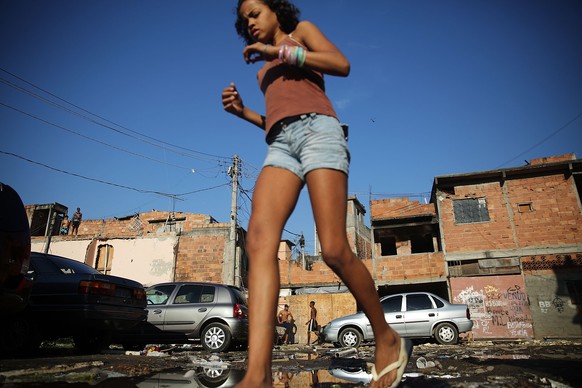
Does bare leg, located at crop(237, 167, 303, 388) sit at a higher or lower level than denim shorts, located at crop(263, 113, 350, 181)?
lower

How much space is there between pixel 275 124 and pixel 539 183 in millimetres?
23003

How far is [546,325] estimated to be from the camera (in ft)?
57.6

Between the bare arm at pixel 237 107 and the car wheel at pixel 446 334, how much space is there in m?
11.4

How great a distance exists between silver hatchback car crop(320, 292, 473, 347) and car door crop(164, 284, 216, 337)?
194 inches

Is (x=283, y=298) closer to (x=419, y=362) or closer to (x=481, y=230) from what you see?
(x=481, y=230)

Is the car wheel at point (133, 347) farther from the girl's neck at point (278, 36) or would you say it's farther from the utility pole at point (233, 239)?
the utility pole at point (233, 239)

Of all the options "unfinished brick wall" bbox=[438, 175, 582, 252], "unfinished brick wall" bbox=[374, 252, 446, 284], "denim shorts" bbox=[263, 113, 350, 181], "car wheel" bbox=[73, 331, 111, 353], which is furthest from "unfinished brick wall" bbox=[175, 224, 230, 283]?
"denim shorts" bbox=[263, 113, 350, 181]

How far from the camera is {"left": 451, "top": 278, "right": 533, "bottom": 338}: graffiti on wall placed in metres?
Answer: 17.9

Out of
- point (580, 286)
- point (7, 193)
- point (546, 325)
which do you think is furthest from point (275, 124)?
point (580, 286)

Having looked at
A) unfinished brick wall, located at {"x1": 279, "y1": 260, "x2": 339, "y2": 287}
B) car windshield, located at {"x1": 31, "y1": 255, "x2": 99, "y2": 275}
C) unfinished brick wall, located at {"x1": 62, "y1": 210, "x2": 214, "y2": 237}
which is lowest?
car windshield, located at {"x1": 31, "y1": 255, "x2": 99, "y2": 275}

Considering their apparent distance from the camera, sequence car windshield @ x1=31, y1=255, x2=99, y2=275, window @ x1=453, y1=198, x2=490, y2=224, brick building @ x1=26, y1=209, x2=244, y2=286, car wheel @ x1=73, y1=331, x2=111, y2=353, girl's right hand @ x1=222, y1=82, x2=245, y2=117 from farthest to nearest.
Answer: brick building @ x1=26, y1=209, x2=244, y2=286 < window @ x1=453, y1=198, x2=490, y2=224 < car wheel @ x1=73, y1=331, x2=111, y2=353 < car windshield @ x1=31, y1=255, x2=99, y2=275 < girl's right hand @ x1=222, y1=82, x2=245, y2=117

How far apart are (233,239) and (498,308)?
44.9 feet

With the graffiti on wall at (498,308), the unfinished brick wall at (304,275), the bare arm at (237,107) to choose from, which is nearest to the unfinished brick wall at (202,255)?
the unfinished brick wall at (304,275)

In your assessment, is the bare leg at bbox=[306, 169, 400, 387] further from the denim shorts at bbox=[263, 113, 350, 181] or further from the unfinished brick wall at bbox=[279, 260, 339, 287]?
the unfinished brick wall at bbox=[279, 260, 339, 287]
